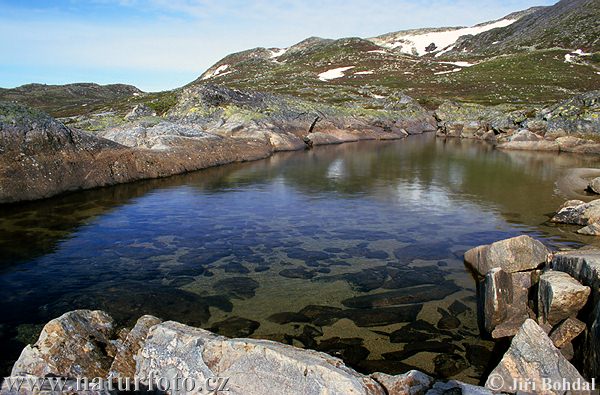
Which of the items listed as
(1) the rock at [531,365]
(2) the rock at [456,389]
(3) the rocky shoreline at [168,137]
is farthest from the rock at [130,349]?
(3) the rocky shoreline at [168,137]

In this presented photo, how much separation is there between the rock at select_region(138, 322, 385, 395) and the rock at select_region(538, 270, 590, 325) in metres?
4.58

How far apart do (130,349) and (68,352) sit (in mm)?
941

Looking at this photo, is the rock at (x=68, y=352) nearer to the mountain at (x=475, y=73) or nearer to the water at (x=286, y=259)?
the water at (x=286, y=259)

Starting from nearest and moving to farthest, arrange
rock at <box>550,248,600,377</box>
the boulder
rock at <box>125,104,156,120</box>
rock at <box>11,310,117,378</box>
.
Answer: rock at <box>11,310,117,378</box> < rock at <box>550,248,600,377</box> < the boulder < rock at <box>125,104,156,120</box>

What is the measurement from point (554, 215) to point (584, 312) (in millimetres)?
12077

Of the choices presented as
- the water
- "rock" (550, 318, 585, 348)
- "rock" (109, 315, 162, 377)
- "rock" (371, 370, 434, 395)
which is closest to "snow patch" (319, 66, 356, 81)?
the water

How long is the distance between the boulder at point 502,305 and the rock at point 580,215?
8.84 metres

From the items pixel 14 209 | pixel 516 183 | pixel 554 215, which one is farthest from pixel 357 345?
pixel 516 183

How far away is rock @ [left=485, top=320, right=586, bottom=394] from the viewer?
651 centimetres

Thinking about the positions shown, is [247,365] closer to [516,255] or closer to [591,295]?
[591,295]

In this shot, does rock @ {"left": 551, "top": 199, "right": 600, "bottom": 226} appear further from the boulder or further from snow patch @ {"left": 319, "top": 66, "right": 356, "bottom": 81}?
snow patch @ {"left": 319, "top": 66, "right": 356, "bottom": 81}

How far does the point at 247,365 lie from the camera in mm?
6266

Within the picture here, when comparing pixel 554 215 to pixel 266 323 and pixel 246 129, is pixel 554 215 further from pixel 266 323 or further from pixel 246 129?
pixel 246 129

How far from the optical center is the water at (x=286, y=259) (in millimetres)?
9398
